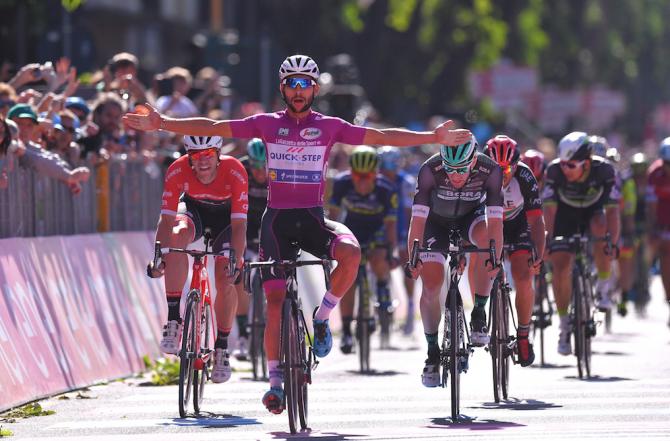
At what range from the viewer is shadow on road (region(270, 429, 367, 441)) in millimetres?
12500

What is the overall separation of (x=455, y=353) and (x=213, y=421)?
68.3 inches

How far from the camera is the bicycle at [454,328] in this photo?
13484mm

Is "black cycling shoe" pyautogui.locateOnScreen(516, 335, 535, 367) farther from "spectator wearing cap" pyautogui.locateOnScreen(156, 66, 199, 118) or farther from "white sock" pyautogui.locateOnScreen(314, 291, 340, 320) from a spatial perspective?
"spectator wearing cap" pyautogui.locateOnScreen(156, 66, 199, 118)

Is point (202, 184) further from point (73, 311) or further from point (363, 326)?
point (363, 326)

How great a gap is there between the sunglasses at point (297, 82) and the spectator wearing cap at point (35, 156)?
3904mm

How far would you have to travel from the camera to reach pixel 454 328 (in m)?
13.7

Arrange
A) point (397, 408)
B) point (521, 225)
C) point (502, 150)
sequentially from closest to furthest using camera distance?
point (397, 408), point (502, 150), point (521, 225)

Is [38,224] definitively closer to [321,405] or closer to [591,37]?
[321,405]

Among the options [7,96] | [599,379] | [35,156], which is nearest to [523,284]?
[599,379]

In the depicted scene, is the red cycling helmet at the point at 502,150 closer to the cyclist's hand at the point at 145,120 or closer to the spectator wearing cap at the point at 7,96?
the cyclist's hand at the point at 145,120

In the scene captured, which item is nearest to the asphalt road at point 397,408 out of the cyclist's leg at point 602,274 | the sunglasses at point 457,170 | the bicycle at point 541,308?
the bicycle at point 541,308

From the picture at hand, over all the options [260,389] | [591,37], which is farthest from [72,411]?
[591,37]

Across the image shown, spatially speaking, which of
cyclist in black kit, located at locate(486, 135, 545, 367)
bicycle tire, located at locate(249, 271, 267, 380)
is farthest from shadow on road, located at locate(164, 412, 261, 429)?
bicycle tire, located at locate(249, 271, 267, 380)

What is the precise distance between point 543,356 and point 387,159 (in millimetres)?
4669
